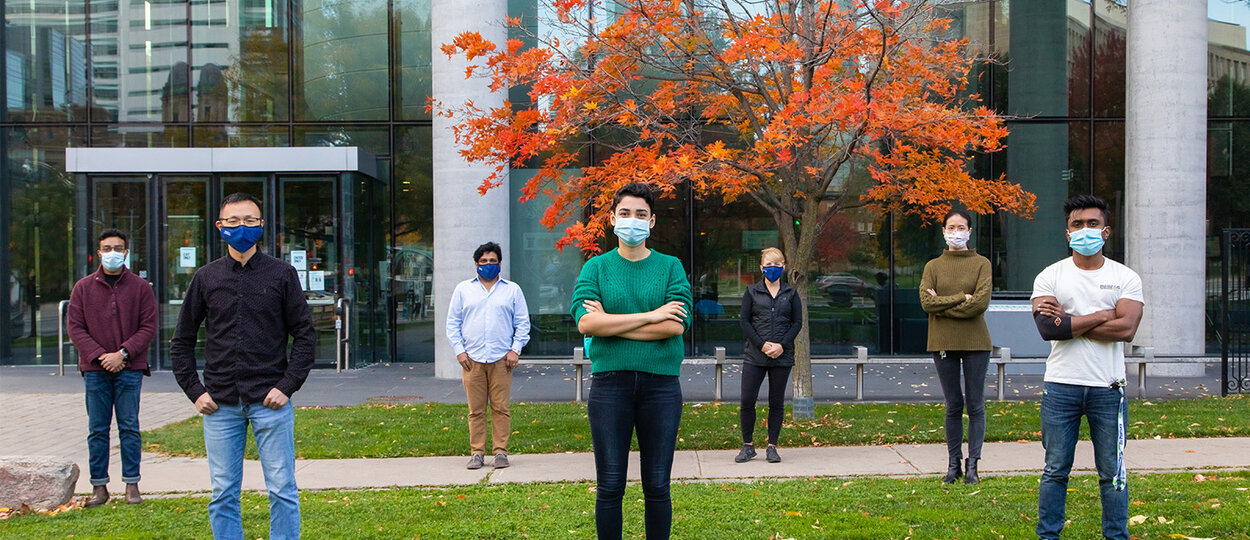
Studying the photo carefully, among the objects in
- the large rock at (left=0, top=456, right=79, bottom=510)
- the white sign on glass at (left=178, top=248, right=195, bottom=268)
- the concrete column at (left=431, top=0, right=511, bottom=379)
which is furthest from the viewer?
the white sign on glass at (left=178, top=248, right=195, bottom=268)

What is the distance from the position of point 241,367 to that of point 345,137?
13952 mm

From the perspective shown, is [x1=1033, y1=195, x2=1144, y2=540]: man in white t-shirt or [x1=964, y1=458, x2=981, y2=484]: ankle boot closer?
[x1=1033, y1=195, x2=1144, y2=540]: man in white t-shirt

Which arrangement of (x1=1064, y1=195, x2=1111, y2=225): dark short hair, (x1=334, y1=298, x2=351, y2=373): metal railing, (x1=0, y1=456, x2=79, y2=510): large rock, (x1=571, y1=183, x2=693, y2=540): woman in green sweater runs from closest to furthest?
1. (x1=571, y1=183, x2=693, y2=540): woman in green sweater
2. (x1=1064, y1=195, x2=1111, y2=225): dark short hair
3. (x1=0, y1=456, x2=79, y2=510): large rock
4. (x1=334, y1=298, x2=351, y2=373): metal railing

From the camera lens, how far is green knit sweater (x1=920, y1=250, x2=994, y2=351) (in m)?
7.13

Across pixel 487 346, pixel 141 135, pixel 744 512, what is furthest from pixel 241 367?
pixel 141 135

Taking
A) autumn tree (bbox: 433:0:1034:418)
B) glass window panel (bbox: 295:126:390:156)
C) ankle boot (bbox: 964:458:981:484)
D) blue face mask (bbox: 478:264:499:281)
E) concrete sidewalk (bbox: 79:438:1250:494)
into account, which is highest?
glass window panel (bbox: 295:126:390:156)

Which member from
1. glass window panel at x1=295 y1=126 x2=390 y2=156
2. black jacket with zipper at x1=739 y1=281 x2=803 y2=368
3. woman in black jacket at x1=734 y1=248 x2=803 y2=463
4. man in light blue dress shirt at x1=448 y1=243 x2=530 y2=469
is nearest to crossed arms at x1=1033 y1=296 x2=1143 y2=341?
woman in black jacket at x1=734 y1=248 x2=803 y2=463

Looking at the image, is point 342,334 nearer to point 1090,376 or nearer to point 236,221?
point 236,221

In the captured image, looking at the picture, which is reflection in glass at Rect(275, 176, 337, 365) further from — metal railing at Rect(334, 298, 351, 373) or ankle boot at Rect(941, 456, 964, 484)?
ankle boot at Rect(941, 456, 964, 484)

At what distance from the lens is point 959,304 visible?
7.13m

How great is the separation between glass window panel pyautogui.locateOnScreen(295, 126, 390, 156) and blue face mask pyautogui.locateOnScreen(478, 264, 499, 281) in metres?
10.3

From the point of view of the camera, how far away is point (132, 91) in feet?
60.0

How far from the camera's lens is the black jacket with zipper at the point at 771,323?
28.1 ft

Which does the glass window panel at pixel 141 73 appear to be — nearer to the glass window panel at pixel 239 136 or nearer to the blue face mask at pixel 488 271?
the glass window panel at pixel 239 136
